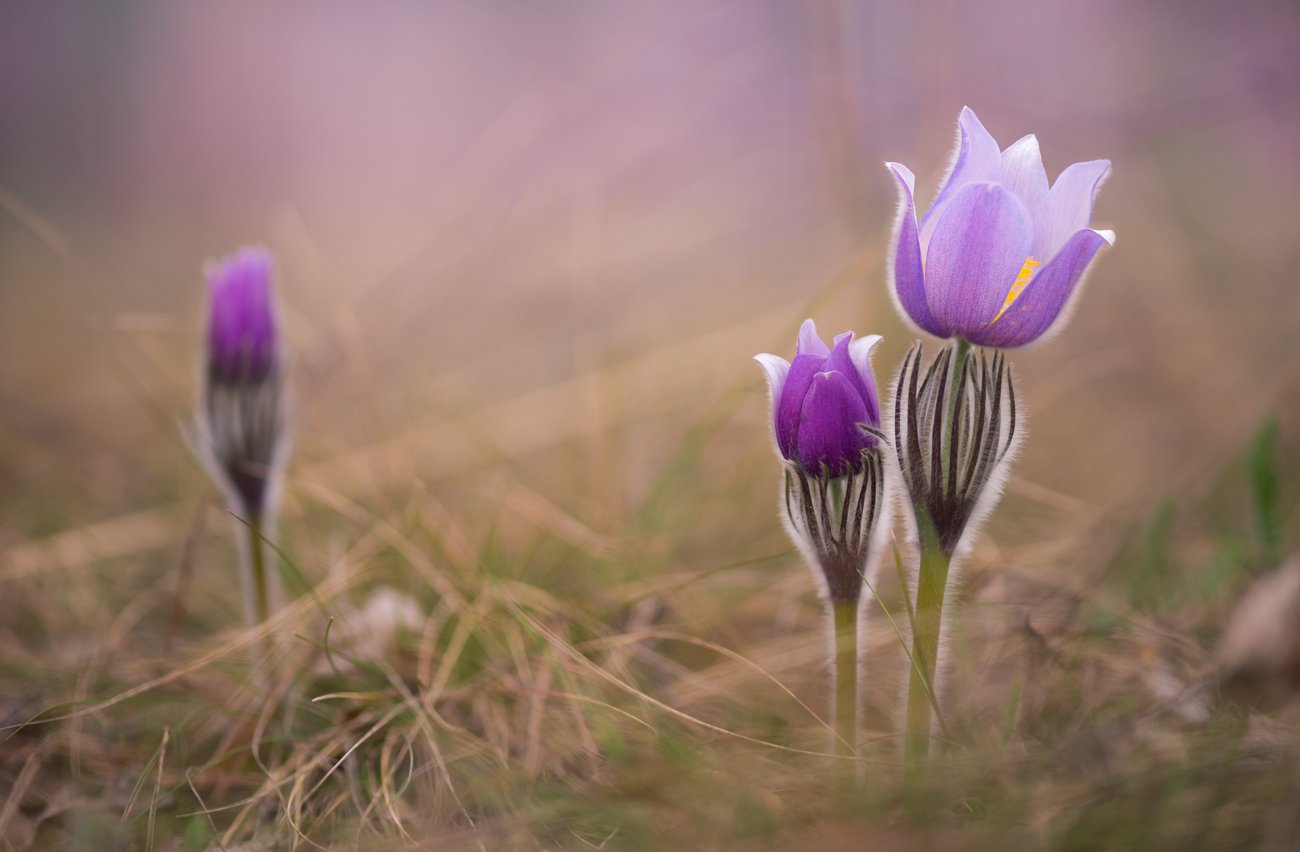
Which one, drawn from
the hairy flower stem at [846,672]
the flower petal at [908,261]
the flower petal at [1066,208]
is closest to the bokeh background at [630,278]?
the hairy flower stem at [846,672]

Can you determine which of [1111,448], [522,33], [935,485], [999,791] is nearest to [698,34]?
[1111,448]

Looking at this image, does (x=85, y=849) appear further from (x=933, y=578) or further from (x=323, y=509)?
(x=323, y=509)

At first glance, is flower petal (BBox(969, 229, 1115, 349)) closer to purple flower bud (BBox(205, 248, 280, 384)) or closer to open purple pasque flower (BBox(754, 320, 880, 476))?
open purple pasque flower (BBox(754, 320, 880, 476))

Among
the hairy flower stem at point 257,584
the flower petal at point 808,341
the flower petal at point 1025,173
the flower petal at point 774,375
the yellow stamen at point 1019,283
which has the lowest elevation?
the hairy flower stem at point 257,584

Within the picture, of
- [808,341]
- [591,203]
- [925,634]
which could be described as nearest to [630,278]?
[591,203]

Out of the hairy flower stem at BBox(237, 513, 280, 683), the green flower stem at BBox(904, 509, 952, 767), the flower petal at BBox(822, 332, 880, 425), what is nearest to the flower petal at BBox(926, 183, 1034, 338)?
the flower petal at BBox(822, 332, 880, 425)

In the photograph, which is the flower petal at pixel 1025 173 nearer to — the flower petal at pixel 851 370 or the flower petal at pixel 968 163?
the flower petal at pixel 968 163
